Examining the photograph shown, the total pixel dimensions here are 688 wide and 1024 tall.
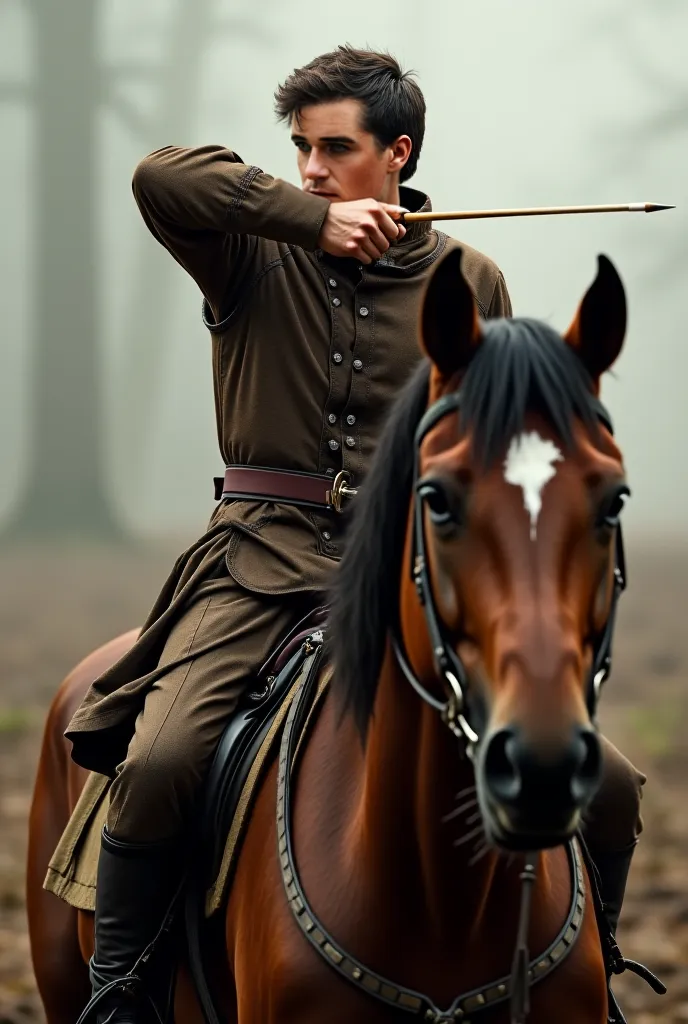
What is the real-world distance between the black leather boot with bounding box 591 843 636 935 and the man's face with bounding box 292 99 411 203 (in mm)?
1751

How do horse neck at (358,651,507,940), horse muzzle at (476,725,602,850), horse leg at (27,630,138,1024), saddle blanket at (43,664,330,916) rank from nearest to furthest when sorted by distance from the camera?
horse muzzle at (476,725,602,850), horse neck at (358,651,507,940), saddle blanket at (43,664,330,916), horse leg at (27,630,138,1024)

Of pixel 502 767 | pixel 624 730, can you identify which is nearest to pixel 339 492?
pixel 502 767

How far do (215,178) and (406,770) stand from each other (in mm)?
1493

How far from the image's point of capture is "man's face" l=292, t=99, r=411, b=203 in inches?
140

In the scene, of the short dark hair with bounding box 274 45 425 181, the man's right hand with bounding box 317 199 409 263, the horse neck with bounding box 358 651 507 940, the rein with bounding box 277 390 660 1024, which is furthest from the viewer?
the short dark hair with bounding box 274 45 425 181

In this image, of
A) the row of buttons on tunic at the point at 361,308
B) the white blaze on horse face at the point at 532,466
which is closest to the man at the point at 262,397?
the row of buttons on tunic at the point at 361,308

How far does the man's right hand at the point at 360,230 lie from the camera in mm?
3088

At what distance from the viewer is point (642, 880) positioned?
835cm

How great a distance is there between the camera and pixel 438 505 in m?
2.14

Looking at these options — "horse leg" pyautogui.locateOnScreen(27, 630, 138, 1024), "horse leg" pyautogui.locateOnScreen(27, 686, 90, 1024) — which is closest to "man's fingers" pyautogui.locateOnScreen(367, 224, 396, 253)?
"horse leg" pyautogui.locateOnScreen(27, 630, 138, 1024)

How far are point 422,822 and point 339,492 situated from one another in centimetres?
105

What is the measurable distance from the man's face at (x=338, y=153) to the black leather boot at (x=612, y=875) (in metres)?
1.75

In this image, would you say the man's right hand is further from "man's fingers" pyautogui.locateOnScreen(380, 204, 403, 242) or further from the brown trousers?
the brown trousers

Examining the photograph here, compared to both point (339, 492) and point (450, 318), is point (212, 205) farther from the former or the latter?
point (450, 318)
